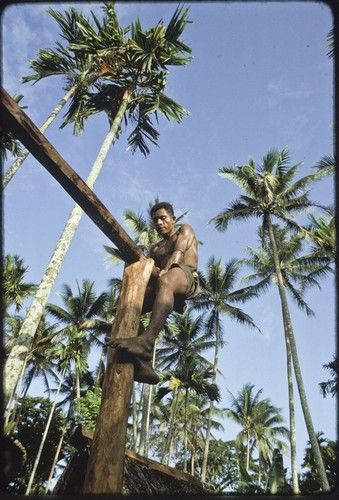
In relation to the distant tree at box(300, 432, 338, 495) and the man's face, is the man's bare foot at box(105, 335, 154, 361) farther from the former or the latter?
the distant tree at box(300, 432, 338, 495)

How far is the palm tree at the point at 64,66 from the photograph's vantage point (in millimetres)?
10273


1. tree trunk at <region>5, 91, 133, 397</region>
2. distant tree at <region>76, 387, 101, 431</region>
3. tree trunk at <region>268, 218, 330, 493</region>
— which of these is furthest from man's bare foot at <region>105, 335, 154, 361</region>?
distant tree at <region>76, 387, 101, 431</region>

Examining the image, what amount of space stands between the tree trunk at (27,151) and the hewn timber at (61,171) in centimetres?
798

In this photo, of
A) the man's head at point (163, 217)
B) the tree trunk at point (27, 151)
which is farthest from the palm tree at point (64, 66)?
the man's head at point (163, 217)

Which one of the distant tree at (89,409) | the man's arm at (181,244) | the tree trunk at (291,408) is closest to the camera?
the man's arm at (181,244)

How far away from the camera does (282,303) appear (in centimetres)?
1673

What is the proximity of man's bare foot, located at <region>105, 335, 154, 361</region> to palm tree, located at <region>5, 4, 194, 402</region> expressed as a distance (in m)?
5.51

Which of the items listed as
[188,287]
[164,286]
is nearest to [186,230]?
[188,287]

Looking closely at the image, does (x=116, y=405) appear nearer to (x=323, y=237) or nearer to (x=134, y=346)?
(x=134, y=346)

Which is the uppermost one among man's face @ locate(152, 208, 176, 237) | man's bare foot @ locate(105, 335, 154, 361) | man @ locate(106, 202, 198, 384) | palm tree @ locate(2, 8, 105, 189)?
palm tree @ locate(2, 8, 105, 189)

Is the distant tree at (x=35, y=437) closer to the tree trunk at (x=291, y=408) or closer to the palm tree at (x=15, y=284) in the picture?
the palm tree at (x=15, y=284)

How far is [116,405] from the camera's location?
1.83 meters

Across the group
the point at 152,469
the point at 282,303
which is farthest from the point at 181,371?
the point at 152,469

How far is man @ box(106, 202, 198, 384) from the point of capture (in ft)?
6.58
